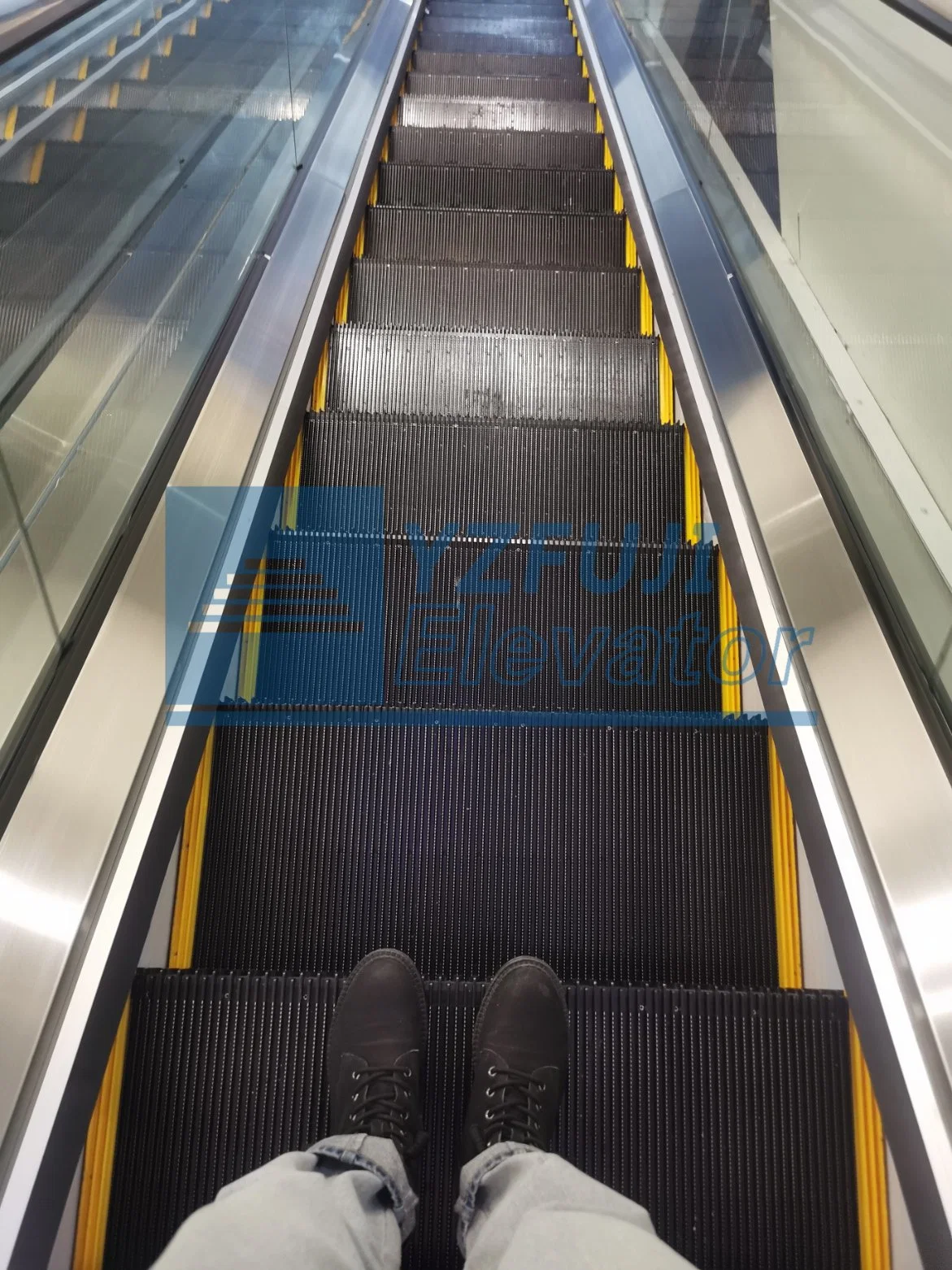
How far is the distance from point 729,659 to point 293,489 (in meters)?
1.47

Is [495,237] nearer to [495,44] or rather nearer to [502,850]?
[502,850]

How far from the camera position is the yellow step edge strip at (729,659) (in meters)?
2.14

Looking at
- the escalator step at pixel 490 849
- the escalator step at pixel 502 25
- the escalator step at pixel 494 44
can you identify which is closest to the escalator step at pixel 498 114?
the escalator step at pixel 494 44

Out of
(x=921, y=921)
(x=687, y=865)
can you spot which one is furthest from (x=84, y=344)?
(x=921, y=921)

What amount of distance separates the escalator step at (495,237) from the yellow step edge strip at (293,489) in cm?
141

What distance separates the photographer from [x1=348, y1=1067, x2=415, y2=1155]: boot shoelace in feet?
4.66

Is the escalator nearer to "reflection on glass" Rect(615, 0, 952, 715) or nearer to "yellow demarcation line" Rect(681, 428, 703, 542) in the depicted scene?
"yellow demarcation line" Rect(681, 428, 703, 542)

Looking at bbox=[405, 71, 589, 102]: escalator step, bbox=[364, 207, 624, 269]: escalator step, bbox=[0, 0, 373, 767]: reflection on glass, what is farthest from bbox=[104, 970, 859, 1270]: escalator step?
bbox=[405, 71, 589, 102]: escalator step

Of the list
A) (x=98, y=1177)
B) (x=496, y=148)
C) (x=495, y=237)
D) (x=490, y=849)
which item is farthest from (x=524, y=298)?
(x=98, y=1177)

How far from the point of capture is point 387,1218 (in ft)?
4.20

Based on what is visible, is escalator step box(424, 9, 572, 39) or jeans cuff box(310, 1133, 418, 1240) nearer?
jeans cuff box(310, 1133, 418, 1240)

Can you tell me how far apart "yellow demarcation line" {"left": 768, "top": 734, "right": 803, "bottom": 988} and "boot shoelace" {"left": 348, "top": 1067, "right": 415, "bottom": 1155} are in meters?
0.83

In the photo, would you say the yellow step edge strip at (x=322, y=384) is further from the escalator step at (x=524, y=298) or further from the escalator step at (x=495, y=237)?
the escalator step at (x=495, y=237)

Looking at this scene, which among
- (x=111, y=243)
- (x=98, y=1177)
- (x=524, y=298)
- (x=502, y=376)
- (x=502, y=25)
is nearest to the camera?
(x=98, y=1177)
